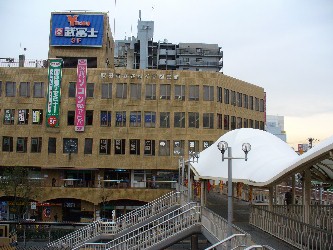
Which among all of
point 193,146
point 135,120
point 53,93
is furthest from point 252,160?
point 53,93

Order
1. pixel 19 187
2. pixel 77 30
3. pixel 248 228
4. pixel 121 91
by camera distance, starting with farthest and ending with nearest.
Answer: pixel 77 30, pixel 121 91, pixel 19 187, pixel 248 228

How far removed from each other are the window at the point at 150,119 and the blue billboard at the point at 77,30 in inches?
482

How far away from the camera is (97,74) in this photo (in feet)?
176

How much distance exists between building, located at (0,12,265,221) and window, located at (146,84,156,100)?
123 mm

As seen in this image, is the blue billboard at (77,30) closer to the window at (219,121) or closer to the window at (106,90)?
the window at (106,90)

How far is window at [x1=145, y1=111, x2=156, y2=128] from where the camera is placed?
53.3 m

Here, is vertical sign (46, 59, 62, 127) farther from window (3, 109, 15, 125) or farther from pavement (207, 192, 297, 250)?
pavement (207, 192, 297, 250)

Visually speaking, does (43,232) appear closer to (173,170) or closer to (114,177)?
(114,177)

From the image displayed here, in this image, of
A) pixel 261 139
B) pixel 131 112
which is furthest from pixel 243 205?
pixel 131 112

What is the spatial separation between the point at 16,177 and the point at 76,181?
900 centimetres

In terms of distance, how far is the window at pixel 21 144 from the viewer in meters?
53.1

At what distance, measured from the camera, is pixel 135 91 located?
176 ft

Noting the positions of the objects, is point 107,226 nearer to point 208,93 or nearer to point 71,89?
point 71,89

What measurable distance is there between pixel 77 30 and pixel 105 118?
1310 centimetres
